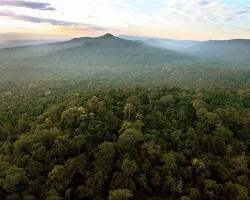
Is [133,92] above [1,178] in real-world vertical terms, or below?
above

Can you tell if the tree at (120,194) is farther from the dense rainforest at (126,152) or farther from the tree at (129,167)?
the tree at (129,167)

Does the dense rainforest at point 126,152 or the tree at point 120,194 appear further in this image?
the dense rainforest at point 126,152

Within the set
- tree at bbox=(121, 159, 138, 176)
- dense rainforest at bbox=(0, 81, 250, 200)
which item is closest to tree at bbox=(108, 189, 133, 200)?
dense rainforest at bbox=(0, 81, 250, 200)

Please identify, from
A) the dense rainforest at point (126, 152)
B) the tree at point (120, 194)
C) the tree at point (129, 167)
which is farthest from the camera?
the tree at point (129, 167)

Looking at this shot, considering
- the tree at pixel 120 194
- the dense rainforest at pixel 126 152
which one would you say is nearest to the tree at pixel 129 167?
the dense rainforest at pixel 126 152

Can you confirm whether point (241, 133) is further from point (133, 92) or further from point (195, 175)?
point (133, 92)

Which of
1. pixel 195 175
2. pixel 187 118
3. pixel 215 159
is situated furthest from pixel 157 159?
pixel 187 118

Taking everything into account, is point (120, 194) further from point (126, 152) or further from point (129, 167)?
point (126, 152)

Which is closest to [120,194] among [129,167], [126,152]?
[129,167]

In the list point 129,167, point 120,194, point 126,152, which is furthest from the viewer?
point 126,152
